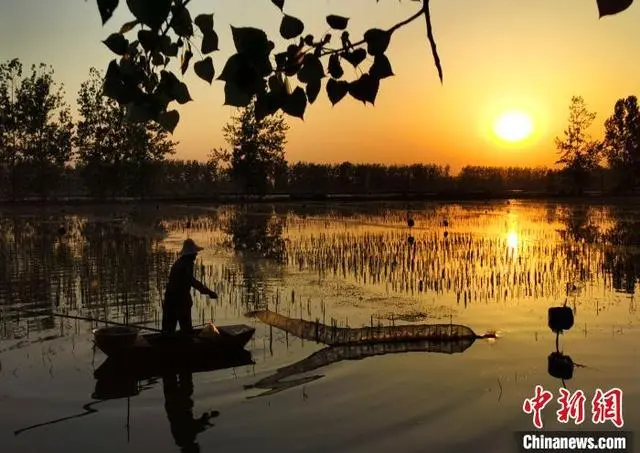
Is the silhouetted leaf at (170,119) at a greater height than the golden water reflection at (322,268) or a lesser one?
greater

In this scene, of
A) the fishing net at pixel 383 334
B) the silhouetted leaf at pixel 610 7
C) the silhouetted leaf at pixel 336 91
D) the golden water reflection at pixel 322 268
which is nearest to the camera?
the silhouetted leaf at pixel 610 7

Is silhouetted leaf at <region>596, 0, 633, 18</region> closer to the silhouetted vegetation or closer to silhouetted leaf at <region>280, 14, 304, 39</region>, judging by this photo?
silhouetted leaf at <region>280, 14, 304, 39</region>

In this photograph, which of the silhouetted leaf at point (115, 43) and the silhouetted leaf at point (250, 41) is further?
the silhouetted leaf at point (115, 43)

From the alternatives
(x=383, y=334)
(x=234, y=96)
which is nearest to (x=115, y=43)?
(x=234, y=96)

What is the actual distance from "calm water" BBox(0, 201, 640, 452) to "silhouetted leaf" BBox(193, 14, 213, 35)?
5391 millimetres

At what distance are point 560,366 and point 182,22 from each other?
27.6ft

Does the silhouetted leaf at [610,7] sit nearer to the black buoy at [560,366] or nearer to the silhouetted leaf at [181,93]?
the silhouetted leaf at [181,93]

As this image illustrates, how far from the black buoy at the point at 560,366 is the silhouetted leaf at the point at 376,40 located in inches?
310

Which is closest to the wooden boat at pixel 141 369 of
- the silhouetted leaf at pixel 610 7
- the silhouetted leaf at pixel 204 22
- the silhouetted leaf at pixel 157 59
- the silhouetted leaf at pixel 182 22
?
the silhouetted leaf at pixel 157 59

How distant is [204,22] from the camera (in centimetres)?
180

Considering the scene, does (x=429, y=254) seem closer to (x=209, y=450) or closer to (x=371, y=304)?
(x=371, y=304)

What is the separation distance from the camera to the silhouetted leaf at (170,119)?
70.5 inches

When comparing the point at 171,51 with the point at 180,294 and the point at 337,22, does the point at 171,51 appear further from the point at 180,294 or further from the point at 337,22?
the point at 180,294

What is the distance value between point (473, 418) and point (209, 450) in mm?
3112
